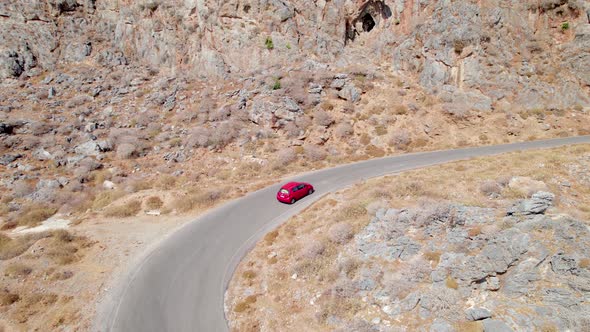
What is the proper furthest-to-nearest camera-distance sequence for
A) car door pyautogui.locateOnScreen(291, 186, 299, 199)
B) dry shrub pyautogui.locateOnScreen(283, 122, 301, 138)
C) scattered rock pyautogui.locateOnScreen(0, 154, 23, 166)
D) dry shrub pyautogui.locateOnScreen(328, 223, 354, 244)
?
dry shrub pyautogui.locateOnScreen(283, 122, 301, 138) < scattered rock pyautogui.locateOnScreen(0, 154, 23, 166) < car door pyautogui.locateOnScreen(291, 186, 299, 199) < dry shrub pyautogui.locateOnScreen(328, 223, 354, 244)

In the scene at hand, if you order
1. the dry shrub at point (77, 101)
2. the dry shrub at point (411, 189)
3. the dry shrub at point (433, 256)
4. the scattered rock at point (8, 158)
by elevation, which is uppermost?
the dry shrub at point (77, 101)

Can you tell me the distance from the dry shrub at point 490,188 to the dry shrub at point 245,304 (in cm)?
1525

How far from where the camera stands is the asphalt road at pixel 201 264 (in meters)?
13.1

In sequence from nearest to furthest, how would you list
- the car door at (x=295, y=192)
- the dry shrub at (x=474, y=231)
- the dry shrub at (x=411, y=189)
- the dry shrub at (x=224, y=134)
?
the dry shrub at (x=474, y=231) → the dry shrub at (x=411, y=189) → the car door at (x=295, y=192) → the dry shrub at (x=224, y=134)

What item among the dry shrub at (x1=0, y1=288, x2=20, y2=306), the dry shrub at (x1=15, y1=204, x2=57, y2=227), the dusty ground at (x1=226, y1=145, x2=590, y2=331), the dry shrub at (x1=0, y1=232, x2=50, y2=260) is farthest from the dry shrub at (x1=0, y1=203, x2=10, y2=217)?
the dusty ground at (x1=226, y1=145, x2=590, y2=331)

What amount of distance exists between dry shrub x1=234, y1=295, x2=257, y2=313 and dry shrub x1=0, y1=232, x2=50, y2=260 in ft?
50.1

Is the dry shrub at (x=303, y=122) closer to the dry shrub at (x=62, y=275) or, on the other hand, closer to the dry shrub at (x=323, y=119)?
the dry shrub at (x=323, y=119)

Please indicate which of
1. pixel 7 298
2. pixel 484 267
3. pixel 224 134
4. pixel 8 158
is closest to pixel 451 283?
pixel 484 267

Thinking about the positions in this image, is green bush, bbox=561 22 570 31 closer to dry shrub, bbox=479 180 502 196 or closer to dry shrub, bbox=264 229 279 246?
dry shrub, bbox=479 180 502 196

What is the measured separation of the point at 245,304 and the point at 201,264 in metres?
4.35

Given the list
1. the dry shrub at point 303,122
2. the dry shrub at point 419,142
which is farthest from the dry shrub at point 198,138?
the dry shrub at point 419,142

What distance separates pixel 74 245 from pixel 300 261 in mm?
15235

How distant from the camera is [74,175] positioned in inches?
1106

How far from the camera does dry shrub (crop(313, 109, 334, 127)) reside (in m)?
34.1
